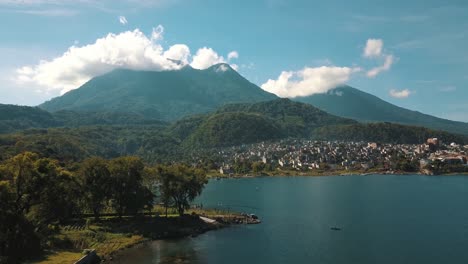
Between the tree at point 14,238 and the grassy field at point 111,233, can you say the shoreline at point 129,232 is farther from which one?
the tree at point 14,238

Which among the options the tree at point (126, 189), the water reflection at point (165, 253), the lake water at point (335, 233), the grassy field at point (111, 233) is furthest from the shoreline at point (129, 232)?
the lake water at point (335, 233)

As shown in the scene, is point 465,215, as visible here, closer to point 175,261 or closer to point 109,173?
point 175,261

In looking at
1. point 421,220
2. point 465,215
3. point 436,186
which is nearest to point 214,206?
point 421,220

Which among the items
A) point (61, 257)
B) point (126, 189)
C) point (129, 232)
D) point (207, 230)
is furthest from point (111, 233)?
point (207, 230)

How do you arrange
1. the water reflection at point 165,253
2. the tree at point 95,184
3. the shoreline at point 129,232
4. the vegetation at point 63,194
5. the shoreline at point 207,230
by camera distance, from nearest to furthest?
the vegetation at point 63,194 → the shoreline at point 129,232 → the water reflection at point 165,253 → the shoreline at point 207,230 → the tree at point 95,184

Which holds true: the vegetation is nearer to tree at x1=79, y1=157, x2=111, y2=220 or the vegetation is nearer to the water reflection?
tree at x1=79, y1=157, x2=111, y2=220

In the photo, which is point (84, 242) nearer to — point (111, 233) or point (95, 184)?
point (111, 233)
